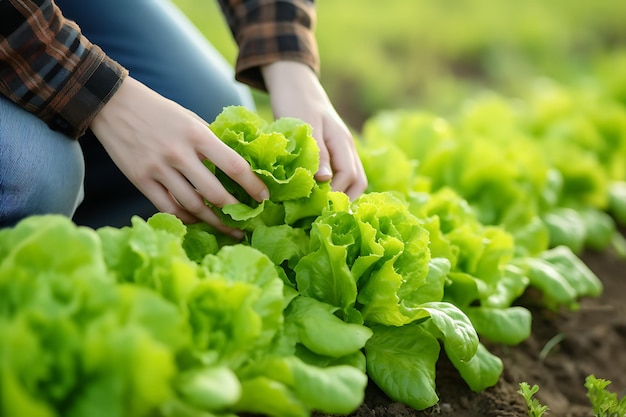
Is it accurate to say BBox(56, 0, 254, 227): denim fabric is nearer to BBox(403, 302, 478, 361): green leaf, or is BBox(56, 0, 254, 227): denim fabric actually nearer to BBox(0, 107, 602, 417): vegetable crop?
BBox(0, 107, 602, 417): vegetable crop

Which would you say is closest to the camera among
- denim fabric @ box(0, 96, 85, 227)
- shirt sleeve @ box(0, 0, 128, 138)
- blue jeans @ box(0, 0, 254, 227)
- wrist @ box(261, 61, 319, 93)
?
shirt sleeve @ box(0, 0, 128, 138)

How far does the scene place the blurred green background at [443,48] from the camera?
4383 millimetres

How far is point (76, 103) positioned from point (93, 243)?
0.40 metres

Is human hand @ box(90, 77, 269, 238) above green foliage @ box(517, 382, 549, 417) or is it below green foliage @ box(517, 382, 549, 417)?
above

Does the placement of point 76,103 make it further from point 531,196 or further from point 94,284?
point 531,196

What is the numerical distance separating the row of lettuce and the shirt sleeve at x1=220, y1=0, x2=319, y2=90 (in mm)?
347

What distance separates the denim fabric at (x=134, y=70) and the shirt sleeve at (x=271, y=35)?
0.21m

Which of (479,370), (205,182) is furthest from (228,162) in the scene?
(479,370)

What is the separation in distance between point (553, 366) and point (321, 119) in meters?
1.03

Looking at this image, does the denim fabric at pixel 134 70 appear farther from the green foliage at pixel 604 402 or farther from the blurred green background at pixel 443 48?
the blurred green background at pixel 443 48

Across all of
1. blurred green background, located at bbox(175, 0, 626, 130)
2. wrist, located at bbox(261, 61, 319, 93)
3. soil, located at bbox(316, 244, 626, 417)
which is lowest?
blurred green background, located at bbox(175, 0, 626, 130)

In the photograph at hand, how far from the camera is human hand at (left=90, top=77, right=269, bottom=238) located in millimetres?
1390

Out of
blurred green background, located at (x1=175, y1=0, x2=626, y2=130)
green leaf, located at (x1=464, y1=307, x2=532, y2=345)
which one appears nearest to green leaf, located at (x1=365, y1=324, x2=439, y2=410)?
green leaf, located at (x1=464, y1=307, x2=532, y2=345)

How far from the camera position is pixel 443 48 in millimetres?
5316
